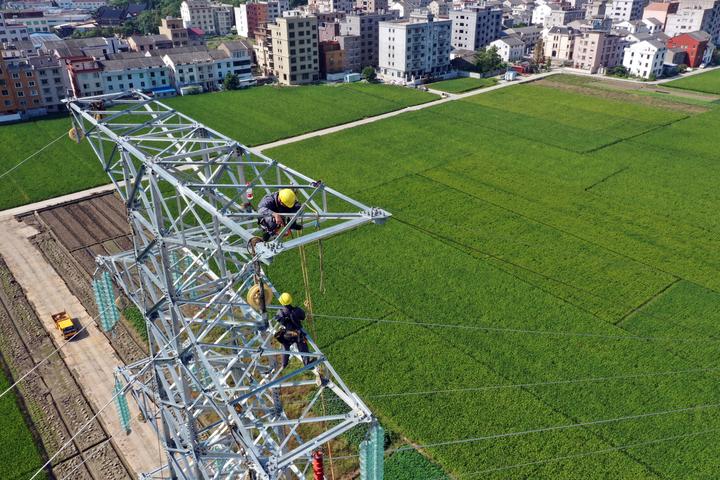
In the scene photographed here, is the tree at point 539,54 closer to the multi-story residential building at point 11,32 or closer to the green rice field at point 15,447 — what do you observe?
the green rice field at point 15,447

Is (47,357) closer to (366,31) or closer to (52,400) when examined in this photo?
(52,400)

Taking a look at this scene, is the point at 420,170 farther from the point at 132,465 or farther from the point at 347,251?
the point at 132,465

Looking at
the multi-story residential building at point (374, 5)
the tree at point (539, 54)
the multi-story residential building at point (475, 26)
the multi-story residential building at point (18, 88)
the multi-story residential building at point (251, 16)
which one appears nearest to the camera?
the multi-story residential building at point (18, 88)

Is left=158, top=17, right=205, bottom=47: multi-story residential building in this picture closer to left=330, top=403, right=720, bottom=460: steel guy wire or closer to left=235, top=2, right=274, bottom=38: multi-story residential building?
left=235, top=2, right=274, bottom=38: multi-story residential building

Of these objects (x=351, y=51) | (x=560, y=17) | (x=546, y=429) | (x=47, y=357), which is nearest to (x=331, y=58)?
(x=351, y=51)

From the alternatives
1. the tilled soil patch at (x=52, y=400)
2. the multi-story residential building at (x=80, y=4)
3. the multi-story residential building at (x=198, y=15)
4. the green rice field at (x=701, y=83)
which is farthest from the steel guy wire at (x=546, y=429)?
the multi-story residential building at (x=80, y=4)

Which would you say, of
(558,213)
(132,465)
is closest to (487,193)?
(558,213)

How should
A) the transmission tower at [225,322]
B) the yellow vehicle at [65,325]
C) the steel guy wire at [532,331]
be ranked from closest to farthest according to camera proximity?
the transmission tower at [225,322]
the steel guy wire at [532,331]
the yellow vehicle at [65,325]
